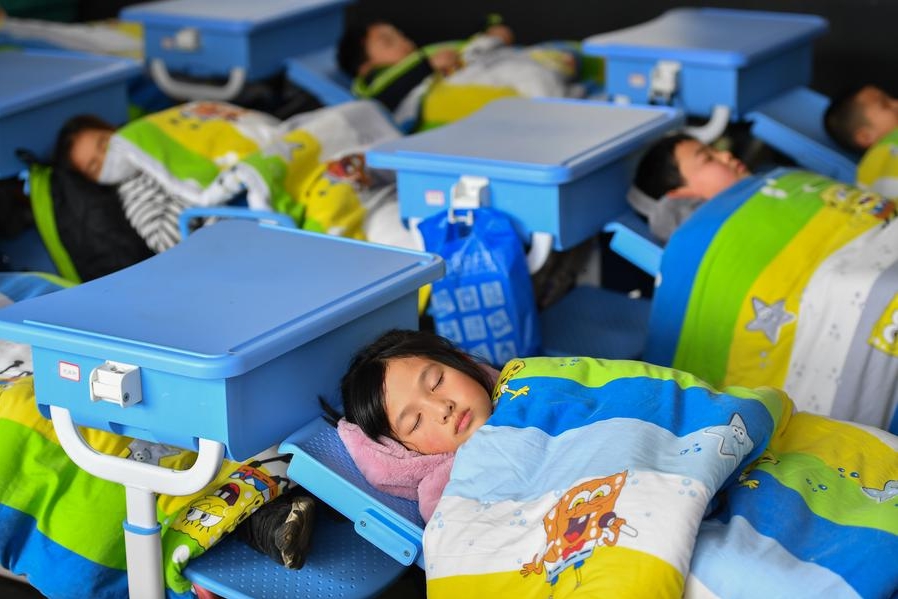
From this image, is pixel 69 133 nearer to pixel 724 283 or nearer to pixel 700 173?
pixel 700 173

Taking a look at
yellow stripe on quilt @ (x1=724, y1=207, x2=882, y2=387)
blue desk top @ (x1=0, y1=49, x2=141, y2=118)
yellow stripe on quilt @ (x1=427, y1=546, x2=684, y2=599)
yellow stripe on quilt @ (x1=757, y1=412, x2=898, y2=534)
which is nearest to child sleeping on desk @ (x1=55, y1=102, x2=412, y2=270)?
blue desk top @ (x1=0, y1=49, x2=141, y2=118)

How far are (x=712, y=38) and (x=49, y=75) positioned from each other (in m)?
2.02

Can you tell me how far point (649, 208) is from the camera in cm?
298

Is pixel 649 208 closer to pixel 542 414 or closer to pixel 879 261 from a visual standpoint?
pixel 879 261

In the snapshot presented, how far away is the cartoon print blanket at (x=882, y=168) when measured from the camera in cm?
326

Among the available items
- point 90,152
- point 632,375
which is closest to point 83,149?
point 90,152

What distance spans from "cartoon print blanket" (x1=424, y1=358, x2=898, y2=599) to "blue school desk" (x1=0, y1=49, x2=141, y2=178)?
197 cm

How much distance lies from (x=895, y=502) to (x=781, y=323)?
3.09 ft

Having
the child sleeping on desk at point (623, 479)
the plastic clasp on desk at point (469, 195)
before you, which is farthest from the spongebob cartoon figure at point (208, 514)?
the plastic clasp on desk at point (469, 195)

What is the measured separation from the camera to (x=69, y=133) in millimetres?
3453

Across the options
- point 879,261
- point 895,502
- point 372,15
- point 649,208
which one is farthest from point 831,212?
point 372,15

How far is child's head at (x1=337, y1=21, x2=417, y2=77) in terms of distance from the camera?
456 centimetres

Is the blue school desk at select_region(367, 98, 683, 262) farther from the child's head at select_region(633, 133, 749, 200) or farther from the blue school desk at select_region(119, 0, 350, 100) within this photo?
the blue school desk at select_region(119, 0, 350, 100)

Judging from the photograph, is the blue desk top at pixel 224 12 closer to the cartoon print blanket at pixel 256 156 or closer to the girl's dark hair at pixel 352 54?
the girl's dark hair at pixel 352 54
